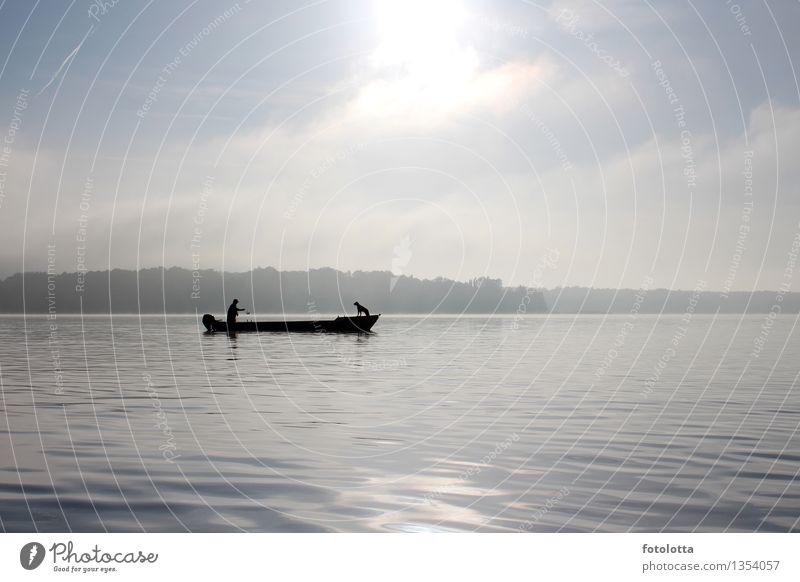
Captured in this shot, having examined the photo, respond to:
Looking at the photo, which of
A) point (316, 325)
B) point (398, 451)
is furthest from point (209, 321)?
point (398, 451)

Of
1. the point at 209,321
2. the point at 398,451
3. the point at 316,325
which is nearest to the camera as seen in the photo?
the point at 398,451

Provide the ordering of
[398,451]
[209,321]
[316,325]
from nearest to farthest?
[398,451] → [316,325] → [209,321]

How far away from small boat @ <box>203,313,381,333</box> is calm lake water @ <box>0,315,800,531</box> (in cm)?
4667

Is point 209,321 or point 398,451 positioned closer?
point 398,451

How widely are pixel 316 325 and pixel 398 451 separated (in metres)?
69.2

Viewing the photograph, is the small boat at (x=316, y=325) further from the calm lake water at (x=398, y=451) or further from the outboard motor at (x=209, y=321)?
the calm lake water at (x=398, y=451)

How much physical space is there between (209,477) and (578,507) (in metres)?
6.44

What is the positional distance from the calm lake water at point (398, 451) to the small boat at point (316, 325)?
4667 centimetres

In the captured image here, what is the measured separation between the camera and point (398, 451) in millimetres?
18766

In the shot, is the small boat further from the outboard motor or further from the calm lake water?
the calm lake water

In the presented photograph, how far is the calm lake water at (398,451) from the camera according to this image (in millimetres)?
13289

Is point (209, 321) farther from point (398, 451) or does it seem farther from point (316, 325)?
point (398, 451)

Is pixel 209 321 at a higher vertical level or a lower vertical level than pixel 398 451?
higher
